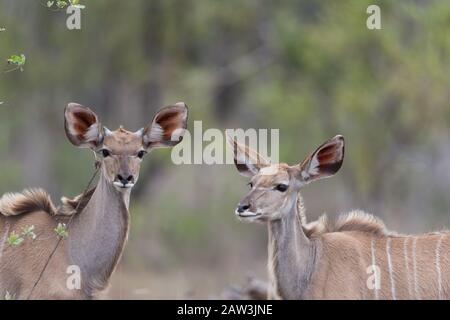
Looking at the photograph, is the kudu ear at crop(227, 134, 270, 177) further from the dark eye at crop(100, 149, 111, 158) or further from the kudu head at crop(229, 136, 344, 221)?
the dark eye at crop(100, 149, 111, 158)

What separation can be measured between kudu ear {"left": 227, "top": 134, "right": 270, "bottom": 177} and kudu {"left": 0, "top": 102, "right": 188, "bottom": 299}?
1.24 ft

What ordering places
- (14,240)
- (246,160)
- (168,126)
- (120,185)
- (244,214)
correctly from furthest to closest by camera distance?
(168,126), (246,160), (120,185), (244,214), (14,240)

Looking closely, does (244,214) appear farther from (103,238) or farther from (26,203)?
(26,203)

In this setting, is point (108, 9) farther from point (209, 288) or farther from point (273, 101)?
point (209, 288)

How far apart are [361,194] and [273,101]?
3.69 metres

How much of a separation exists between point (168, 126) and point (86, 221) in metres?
0.83

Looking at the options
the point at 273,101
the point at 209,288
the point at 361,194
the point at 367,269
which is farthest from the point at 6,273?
the point at 273,101

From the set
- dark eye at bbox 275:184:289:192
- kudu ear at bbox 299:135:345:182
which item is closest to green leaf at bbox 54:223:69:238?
dark eye at bbox 275:184:289:192

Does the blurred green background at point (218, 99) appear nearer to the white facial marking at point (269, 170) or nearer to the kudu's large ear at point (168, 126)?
the kudu's large ear at point (168, 126)

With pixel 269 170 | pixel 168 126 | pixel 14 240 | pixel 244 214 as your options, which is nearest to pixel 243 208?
pixel 244 214

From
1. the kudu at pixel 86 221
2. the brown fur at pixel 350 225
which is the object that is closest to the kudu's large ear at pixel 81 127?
the kudu at pixel 86 221

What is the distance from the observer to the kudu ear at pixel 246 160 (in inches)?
324

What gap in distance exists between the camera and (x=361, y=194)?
1759 cm

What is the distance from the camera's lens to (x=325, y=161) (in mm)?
8078
